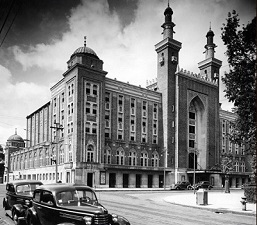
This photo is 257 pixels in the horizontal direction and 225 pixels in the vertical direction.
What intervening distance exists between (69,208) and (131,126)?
49140 mm

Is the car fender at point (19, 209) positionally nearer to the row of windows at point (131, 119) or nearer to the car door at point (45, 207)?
the car door at point (45, 207)

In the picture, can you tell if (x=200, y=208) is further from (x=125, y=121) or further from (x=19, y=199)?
(x=125, y=121)

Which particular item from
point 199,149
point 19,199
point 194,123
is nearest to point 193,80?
point 194,123

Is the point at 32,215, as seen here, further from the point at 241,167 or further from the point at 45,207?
the point at 241,167

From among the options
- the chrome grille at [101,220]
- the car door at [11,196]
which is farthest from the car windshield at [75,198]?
the car door at [11,196]

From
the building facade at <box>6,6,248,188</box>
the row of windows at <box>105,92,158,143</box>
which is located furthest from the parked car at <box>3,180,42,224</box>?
the row of windows at <box>105,92,158,143</box>

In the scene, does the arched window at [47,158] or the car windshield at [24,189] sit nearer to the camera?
the car windshield at [24,189]

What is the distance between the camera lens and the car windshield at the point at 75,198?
9094 mm

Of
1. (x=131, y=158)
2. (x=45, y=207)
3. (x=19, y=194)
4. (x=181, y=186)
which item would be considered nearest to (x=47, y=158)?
(x=131, y=158)

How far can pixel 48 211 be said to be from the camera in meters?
9.31

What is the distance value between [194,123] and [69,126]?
29.3 meters

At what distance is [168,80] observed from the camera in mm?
61750

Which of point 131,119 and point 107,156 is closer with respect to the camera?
point 107,156

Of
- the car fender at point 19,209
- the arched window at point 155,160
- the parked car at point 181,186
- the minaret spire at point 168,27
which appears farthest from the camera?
the minaret spire at point 168,27
